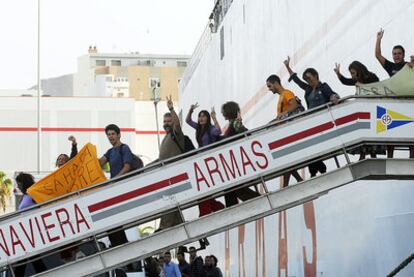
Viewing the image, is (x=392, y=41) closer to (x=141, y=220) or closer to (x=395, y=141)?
(x=395, y=141)

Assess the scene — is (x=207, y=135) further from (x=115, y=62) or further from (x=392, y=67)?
(x=115, y=62)

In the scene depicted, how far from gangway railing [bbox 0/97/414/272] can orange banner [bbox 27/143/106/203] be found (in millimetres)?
687

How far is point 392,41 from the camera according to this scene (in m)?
10.6

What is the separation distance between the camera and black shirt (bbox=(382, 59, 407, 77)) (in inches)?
372

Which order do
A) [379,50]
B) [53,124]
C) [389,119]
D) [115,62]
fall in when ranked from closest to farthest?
[389,119] < [379,50] < [53,124] < [115,62]

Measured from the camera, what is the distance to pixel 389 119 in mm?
9211

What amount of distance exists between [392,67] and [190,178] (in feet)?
Result: 7.72

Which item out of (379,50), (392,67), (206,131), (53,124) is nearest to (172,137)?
(206,131)

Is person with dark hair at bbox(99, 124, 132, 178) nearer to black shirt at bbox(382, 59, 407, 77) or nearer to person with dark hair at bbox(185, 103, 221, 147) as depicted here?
person with dark hair at bbox(185, 103, 221, 147)

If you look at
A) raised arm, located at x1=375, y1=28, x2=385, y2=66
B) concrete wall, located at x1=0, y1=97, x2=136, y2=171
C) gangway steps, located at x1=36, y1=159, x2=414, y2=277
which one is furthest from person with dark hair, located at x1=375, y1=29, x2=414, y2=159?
concrete wall, located at x1=0, y1=97, x2=136, y2=171

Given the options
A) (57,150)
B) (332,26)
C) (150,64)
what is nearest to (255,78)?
(332,26)

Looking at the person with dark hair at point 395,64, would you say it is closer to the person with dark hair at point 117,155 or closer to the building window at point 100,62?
the person with dark hair at point 117,155

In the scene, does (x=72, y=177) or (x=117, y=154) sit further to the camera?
(x=72, y=177)

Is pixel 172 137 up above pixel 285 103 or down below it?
below
